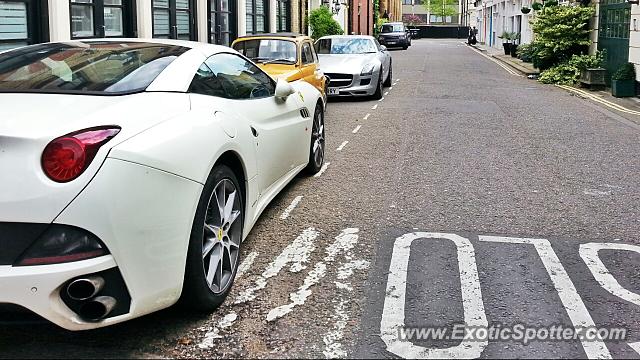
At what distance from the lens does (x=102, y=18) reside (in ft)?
40.5

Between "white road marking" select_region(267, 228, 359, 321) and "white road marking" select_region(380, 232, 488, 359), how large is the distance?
14.6 inches

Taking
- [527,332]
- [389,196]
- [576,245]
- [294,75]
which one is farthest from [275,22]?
[527,332]

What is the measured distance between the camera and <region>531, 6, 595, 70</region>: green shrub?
21.5 meters

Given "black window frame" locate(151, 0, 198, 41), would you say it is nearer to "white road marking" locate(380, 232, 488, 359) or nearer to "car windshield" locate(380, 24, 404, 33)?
"white road marking" locate(380, 232, 488, 359)

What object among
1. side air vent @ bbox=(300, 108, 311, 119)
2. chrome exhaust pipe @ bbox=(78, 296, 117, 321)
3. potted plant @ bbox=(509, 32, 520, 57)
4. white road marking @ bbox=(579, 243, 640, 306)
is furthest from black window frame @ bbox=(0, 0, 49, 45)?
potted plant @ bbox=(509, 32, 520, 57)

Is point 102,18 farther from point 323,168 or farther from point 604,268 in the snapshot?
point 604,268

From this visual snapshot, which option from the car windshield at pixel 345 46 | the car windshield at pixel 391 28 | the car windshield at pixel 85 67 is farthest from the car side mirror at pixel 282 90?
the car windshield at pixel 391 28

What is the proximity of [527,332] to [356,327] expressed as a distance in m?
0.91

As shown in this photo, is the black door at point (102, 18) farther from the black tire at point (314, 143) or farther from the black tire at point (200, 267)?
the black tire at point (200, 267)

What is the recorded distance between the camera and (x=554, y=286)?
4465mm

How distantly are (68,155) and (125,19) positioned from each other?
10.8 metres

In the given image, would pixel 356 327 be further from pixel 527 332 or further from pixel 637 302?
pixel 637 302

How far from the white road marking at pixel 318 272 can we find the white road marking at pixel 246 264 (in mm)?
443

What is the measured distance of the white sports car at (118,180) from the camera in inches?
120
